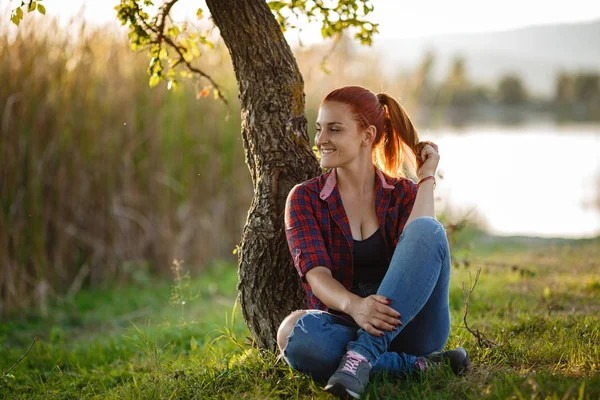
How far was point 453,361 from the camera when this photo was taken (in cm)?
249

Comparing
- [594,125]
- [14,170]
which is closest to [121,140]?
[14,170]

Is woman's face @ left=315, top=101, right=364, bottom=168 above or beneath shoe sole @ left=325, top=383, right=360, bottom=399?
above

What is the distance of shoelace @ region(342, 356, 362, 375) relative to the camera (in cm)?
225

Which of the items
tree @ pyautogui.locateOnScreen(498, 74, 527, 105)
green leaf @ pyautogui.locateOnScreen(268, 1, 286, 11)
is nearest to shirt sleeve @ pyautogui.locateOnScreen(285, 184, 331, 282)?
green leaf @ pyautogui.locateOnScreen(268, 1, 286, 11)

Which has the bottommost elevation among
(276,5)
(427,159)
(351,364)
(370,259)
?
(351,364)

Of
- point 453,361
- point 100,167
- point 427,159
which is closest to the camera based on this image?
point 453,361

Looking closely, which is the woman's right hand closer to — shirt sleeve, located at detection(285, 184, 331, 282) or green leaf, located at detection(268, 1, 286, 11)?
shirt sleeve, located at detection(285, 184, 331, 282)

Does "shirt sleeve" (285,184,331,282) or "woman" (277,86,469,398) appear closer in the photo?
"woman" (277,86,469,398)

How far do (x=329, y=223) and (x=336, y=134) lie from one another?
0.34m

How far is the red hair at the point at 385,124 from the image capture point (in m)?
2.61

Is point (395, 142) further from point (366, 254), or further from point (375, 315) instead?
point (375, 315)

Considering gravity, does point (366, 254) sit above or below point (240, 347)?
above

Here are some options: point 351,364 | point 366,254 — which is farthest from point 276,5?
point 351,364

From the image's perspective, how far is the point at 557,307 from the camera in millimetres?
3805
